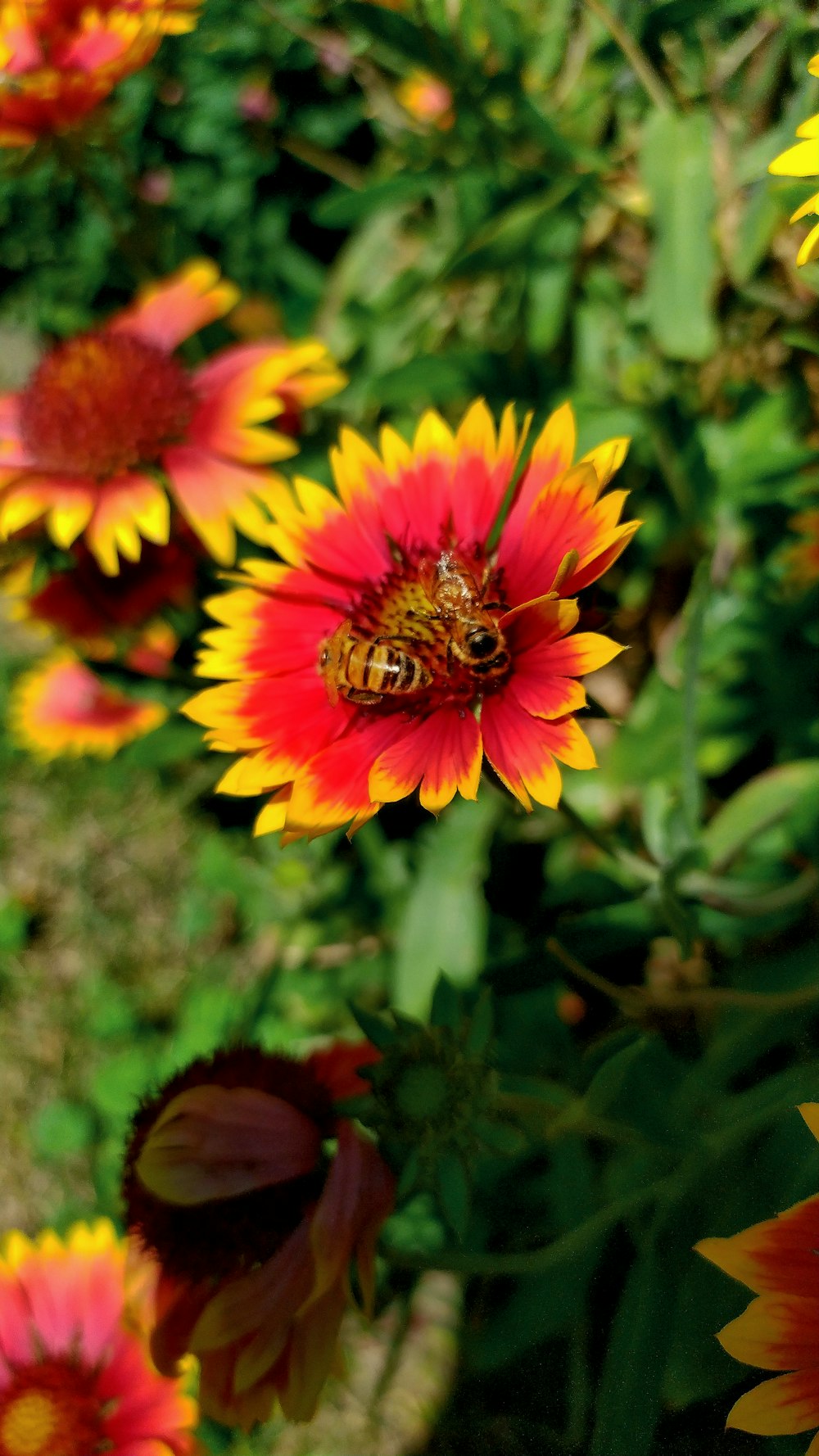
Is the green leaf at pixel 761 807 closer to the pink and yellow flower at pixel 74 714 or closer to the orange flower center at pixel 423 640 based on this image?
the orange flower center at pixel 423 640

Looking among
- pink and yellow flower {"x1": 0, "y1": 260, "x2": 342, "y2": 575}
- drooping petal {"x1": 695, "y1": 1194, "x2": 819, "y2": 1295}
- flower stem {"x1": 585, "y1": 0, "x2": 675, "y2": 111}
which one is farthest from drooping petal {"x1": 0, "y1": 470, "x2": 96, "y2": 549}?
drooping petal {"x1": 695, "y1": 1194, "x2": 819, "y2": 1295}

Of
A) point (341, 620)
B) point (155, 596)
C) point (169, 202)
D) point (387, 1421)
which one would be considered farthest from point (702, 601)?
point (169, 202)

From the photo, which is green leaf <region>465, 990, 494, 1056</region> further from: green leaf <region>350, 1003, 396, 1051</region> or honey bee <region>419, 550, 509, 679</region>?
honey bee <region>419, 550, 509, 679</region>

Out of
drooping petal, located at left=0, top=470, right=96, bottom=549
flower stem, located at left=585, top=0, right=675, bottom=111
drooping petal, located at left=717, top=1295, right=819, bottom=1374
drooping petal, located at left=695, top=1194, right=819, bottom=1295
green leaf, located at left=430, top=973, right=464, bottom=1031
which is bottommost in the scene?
drooping petal, located at left=717, top=1295, right=819, bottom=1374

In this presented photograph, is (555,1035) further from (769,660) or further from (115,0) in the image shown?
(115,0)

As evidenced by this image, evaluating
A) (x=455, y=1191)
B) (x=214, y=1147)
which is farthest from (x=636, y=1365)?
(x=214, y=1147)

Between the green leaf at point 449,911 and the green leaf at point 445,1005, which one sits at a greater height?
the green leaf at point 445,1005

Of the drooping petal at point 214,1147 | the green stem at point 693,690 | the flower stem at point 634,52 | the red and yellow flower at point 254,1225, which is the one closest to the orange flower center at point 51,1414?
the red and yellow flower at point 254,1225

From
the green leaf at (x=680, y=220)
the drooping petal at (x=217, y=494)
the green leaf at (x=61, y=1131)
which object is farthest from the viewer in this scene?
the green leaf at (x=61, y=1131)
